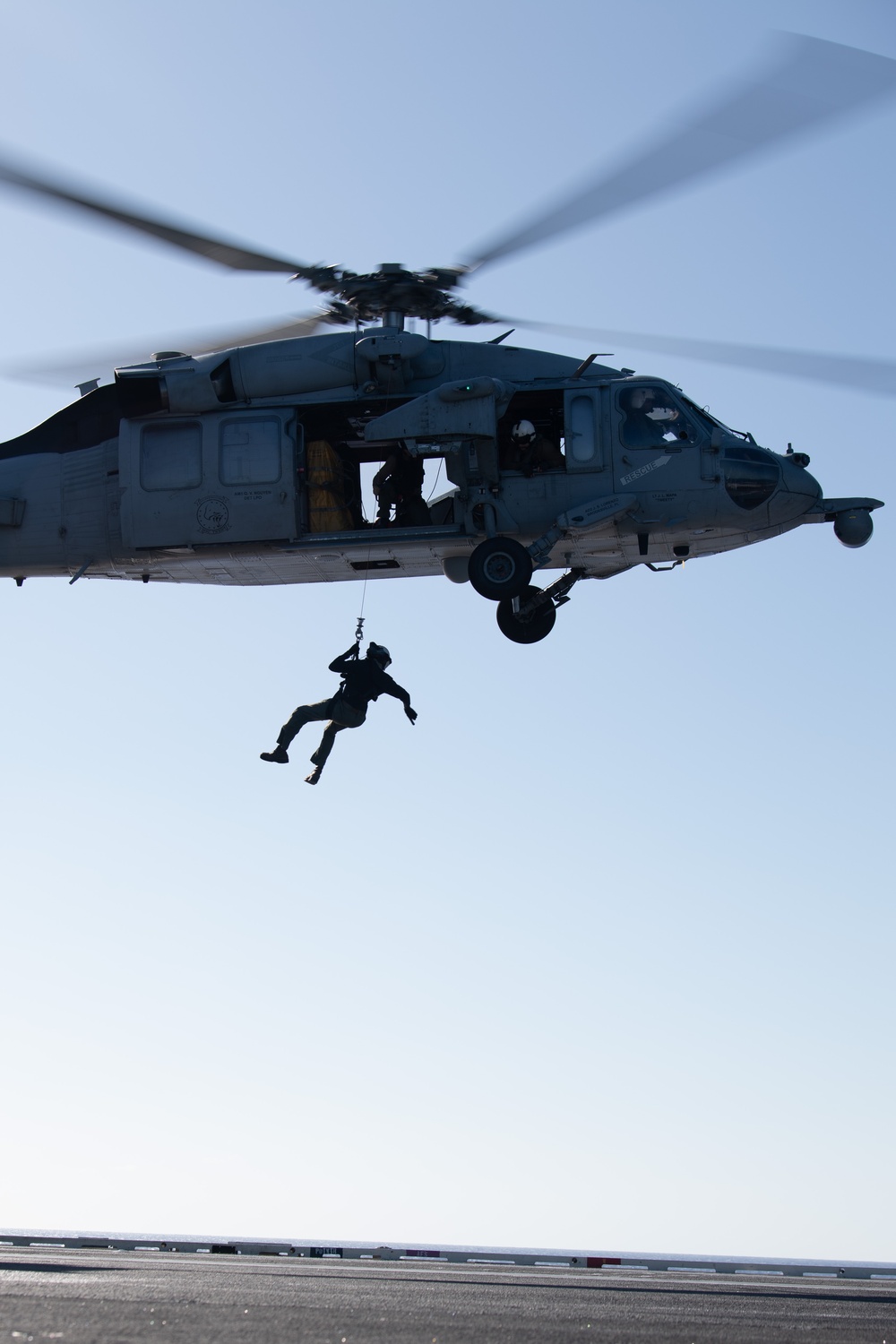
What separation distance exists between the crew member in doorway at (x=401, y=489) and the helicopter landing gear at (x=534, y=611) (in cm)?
161

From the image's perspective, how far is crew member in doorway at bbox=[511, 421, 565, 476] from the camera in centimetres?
2034

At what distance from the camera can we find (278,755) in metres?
21.1

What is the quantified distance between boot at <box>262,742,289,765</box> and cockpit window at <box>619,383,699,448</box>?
19.4ft

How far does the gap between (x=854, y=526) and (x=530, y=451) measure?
13.7 feet

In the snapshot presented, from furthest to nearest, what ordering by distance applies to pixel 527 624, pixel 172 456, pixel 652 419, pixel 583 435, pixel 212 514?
pixel 527 624 → pixel 172 456 → pixel 212 514 → pixel 652 419 → pixel 583 435

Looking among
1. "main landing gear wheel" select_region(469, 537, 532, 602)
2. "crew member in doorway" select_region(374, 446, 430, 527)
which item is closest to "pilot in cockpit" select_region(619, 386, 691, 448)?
"main landing gear wheel" select_region(469, 537, 532, 602)

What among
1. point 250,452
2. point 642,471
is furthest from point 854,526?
point 250,452

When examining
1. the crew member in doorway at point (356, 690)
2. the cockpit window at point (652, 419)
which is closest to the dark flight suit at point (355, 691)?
the crew member in doorway at point (356, 690)

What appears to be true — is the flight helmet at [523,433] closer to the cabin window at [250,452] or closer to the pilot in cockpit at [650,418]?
the pilot in cockpit at [650,418]

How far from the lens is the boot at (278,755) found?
69.2 feet

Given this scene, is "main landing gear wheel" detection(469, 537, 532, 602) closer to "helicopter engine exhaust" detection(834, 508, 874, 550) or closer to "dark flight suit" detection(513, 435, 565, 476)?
"dark flight suit" detection(513, 435, 565, 476)

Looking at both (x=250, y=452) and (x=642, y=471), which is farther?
(x=250, y=452)

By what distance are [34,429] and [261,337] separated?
3334 mm

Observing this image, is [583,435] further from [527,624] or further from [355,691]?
[355,691]
